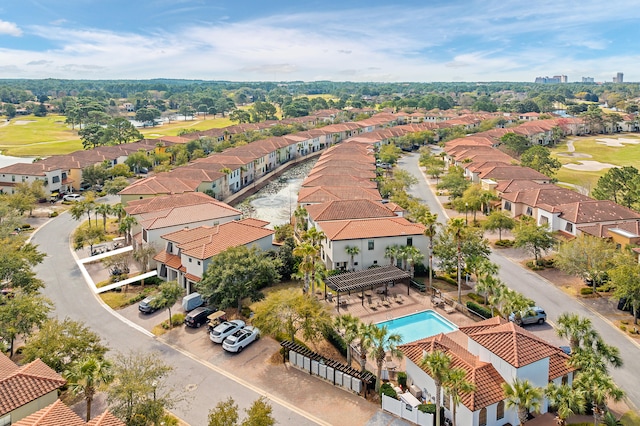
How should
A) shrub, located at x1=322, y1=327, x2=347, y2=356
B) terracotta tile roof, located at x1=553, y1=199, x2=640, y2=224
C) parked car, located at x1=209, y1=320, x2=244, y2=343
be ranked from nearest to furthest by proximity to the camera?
1. shrub, located at x1=322, y1=327, x2=347, y2=356
2. parked car, located at x1=209, y1=320, x2=244, y2=343
3. terracotta tile roof, located at x1=553, y1=199, x2=640, y2=224

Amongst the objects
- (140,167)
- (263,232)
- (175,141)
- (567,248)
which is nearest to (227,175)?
(140,167)

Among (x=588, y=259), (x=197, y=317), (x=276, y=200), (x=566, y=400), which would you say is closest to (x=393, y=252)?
(x=588, y=259)

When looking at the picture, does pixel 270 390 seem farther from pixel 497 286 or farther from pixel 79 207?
pixel 79 207

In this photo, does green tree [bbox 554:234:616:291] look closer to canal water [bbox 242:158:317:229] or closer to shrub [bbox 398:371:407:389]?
shrub [bbox 398:371:407:389]

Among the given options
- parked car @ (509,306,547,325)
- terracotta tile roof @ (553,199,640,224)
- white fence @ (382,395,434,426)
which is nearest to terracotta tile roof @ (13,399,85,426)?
white fence @ (382,395,434,426)

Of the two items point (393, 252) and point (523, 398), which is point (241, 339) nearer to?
point (393, 252)

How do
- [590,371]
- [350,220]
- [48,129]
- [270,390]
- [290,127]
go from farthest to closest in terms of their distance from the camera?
1. [48,129]
2. [290,127]
3. [350,220]
4. [270,390]
5. [590,371]

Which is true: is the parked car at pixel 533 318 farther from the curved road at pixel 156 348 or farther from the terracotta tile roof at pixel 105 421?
the terracotta tile roof at pixel 105 421
